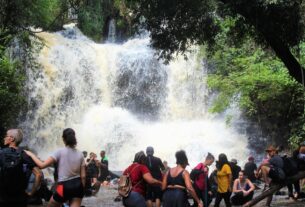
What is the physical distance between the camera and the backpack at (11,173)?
5270 mm

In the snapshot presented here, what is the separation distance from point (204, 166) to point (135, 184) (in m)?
3.70

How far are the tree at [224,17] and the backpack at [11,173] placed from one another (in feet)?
17.8

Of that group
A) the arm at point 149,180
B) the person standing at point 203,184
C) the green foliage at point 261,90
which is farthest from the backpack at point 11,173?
the green foliage at point 261,90

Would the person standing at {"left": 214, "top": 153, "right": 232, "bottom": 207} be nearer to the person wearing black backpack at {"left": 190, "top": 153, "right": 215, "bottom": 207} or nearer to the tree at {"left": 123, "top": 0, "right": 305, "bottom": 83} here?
the person wearing black backpack at {"left": 190, "top": 153, "right": 215, "bottom": 207}

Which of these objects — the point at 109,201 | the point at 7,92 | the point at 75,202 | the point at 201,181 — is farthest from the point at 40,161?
the point at 7,92

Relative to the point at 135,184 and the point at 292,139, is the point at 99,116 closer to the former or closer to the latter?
the point at 292,139

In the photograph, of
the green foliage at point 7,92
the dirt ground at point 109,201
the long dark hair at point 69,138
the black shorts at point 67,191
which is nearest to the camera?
the black shorts at point 67,191

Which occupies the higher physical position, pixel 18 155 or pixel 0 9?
pixel 0 9

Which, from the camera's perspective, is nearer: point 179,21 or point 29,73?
point 179,21

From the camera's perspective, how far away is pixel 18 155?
210 inches

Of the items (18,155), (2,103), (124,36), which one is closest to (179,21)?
(18,155)

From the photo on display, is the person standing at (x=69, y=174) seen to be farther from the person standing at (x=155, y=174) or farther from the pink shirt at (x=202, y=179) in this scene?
the pink shirt at (x=202, y=179)

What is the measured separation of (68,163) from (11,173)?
80 centimetres

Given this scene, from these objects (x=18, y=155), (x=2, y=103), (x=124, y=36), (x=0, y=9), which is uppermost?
(x=124, y=36)
